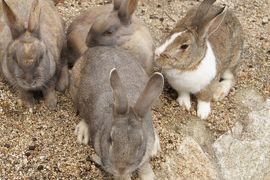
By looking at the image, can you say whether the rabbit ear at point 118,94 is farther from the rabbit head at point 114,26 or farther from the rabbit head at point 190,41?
the rabbit head at point 114,26

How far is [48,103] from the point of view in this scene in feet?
17.4

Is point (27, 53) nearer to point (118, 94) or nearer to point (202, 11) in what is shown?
point (118, 94)

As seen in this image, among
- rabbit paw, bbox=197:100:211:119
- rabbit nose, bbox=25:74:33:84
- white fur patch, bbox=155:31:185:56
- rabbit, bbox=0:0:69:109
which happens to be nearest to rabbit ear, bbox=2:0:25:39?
rabbit, bbox=0:0:69:109

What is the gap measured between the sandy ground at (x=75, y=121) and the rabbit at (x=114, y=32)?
18.4 inches

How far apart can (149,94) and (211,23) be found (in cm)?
134

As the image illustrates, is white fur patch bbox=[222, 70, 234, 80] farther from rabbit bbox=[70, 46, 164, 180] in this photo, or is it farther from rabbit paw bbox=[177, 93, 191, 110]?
rabbit bbox=[70, 46, 164, 180]

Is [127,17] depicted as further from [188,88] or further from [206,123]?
[206,123]

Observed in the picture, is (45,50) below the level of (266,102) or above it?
above

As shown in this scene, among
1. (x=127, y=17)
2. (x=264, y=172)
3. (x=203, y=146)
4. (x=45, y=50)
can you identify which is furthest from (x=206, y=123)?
(x=45, y=50)

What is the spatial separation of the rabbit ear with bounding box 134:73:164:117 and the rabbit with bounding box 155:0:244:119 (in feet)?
3.52

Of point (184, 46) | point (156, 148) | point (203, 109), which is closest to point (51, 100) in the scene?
point (156, 148)

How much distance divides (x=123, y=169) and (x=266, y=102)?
90.4 inches

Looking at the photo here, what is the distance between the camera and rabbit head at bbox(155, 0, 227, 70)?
502 cm

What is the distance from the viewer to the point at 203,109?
5465 mm
